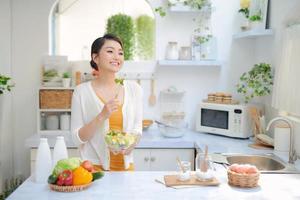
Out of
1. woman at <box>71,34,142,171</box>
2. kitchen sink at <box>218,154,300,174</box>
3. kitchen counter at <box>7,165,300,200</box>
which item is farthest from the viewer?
kitchen sink at <box>218,154,300,174</box>

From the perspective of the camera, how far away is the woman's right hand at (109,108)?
2.16 m

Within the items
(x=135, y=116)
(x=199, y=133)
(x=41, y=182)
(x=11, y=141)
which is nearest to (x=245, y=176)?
(x=135, y=116)

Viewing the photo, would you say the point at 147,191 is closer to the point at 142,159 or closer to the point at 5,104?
the point at 142,159

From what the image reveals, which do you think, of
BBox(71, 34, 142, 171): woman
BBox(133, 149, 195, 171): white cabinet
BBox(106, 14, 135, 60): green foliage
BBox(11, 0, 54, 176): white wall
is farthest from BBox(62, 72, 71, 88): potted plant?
BBox(71, 34, 142, 171): woman

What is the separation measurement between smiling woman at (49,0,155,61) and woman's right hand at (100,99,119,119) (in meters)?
1.98

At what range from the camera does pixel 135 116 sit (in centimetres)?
233

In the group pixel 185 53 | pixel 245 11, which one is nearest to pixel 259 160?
pixel 185 53

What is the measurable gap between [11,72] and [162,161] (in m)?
1.73

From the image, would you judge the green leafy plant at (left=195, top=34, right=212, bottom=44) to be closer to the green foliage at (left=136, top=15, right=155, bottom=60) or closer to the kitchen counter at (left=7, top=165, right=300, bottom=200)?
the green foliage at (left=136, top=15, right=155, bottom=60)

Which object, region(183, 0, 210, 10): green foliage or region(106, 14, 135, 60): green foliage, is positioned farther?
region(106, 14, 135, 60): green foliage

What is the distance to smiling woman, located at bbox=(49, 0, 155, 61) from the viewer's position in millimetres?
4117

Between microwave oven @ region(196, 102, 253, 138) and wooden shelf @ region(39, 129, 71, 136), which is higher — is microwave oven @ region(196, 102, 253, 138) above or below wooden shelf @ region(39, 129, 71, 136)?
above

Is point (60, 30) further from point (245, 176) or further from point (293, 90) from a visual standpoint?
point (245, 176)

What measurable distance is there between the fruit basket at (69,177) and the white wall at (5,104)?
2.18 metres
